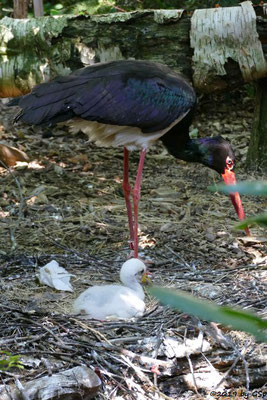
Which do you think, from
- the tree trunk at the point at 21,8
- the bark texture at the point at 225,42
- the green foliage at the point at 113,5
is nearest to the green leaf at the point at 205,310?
the bark texture at the point at 225,42

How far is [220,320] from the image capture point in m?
0.72

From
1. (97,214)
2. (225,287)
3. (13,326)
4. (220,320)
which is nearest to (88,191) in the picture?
(97,214)

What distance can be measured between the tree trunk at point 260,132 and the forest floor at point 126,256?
0.15 m

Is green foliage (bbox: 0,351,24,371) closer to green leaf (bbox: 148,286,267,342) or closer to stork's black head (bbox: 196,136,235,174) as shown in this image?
green leaf (bbox: 148,286,267,342)

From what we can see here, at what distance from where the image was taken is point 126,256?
4566 millimetres

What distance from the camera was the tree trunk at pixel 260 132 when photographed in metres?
6.18

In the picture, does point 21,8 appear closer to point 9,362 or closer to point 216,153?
point 216,153

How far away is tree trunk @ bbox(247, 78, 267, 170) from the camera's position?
20.3 feet

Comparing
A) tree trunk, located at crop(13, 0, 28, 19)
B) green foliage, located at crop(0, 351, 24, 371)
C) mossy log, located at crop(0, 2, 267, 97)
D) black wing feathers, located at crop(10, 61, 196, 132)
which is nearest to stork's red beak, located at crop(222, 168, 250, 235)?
black wing feathers, located at crop(10, 61, 196, 132)

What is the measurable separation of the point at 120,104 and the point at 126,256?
111 cm

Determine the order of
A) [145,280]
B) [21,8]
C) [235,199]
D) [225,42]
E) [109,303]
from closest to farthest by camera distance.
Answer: [109,303] < [145,280] < [235,199] < [225,42] < [21,8]

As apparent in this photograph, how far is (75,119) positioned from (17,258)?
1.06 meters

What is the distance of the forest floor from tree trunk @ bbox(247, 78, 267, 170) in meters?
0.15

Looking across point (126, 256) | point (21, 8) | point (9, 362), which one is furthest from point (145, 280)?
point (21, 8)
